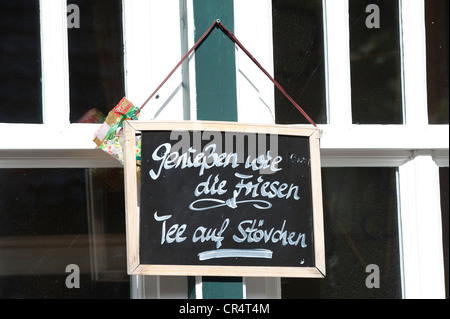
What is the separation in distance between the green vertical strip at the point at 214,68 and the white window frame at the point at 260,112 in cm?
3

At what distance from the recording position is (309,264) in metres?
2.12

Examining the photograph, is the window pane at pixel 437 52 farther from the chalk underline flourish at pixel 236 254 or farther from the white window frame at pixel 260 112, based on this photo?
the chalk underline flourish at pixel 236 254

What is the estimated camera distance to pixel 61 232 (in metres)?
2.21

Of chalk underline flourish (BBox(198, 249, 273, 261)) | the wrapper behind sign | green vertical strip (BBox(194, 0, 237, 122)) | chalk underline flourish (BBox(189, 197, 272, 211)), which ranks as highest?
green vertical strip (BBox(194, 0, 237, 122))

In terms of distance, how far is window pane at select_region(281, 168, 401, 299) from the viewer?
233 centimetres

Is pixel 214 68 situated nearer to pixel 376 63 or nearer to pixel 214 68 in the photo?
pixel 214 68

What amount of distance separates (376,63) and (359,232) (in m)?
0.55

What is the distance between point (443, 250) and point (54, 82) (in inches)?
52.1

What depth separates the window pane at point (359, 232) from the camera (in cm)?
233

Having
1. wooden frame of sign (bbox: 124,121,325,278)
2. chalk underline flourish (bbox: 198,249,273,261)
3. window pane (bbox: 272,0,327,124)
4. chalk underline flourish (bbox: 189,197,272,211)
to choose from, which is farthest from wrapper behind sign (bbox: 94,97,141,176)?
window pane (bbox: 272,0,327,124)

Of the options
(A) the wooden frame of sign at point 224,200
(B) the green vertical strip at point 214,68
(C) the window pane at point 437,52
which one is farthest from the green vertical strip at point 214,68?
(C) the window pane at point 437,52

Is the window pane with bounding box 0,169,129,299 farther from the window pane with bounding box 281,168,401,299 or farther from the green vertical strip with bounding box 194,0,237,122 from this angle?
the window pane with bounding box 281,168,401,299

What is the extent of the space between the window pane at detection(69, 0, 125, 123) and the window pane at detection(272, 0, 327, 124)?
1.63 ft

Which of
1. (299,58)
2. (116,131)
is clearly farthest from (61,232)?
(299,58)
